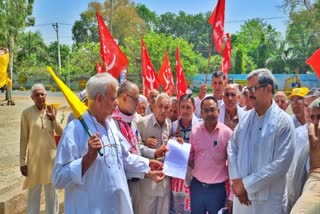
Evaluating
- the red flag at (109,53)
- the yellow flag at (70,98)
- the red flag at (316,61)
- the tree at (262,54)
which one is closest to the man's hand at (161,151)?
the yellow flag at (70,98)

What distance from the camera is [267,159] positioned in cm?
320

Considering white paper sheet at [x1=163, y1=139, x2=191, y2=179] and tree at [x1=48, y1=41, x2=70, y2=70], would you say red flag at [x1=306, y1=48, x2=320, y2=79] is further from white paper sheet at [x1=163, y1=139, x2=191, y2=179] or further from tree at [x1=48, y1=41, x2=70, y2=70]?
tree at [x1=48, y1=41, x2=70, y2=70]

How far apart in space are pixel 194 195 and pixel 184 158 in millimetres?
439

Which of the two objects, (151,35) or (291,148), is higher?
(151,35)

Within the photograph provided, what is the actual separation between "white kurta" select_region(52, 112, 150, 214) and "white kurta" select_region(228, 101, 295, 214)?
1.13 metres

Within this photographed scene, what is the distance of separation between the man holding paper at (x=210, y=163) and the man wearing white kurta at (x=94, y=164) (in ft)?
4.35

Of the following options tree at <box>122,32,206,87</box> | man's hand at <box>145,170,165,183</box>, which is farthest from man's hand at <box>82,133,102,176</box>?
tree at <box>122,32,206,87</box>

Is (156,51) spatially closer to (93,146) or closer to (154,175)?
(154,175)

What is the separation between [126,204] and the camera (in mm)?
2727

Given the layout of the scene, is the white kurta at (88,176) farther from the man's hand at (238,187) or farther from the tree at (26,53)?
the tree at (26,53)

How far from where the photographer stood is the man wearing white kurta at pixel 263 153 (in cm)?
318

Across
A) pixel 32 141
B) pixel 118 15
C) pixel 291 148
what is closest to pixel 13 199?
pixel 32 141

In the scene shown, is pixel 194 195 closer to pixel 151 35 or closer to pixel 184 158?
pixel 184 158

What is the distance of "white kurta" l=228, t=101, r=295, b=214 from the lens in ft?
10.4
